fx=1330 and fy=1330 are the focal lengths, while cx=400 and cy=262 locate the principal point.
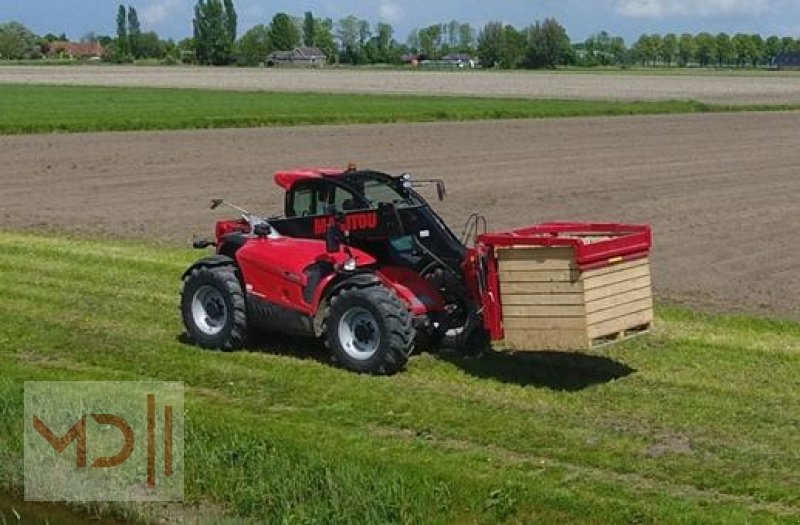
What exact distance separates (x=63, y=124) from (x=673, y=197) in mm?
26179

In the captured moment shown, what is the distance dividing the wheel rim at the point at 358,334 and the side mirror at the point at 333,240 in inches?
23.0

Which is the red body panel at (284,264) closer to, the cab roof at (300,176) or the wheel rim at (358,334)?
the wheel rim at (358,334)

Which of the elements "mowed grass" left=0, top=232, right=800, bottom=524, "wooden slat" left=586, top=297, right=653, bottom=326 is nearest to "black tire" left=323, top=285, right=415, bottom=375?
"mowed grass" left=0, top=232, right=800, bottom=524

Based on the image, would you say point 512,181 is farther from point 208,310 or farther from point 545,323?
point 545,323

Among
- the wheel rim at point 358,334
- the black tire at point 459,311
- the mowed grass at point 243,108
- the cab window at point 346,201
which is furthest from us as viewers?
the mowed grass at point 243,108

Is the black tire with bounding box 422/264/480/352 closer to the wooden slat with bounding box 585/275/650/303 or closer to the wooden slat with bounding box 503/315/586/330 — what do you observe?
the wooden slat with bounding box 503/315/586/330

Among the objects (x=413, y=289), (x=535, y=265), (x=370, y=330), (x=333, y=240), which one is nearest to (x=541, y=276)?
(x=535, y=265)

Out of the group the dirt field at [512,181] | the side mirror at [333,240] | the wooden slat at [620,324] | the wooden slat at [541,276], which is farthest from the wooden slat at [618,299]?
the dirt field at [512,181]

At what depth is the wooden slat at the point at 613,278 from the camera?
9.34m

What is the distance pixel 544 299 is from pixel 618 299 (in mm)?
590

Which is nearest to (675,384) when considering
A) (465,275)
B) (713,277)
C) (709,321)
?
(465,275)

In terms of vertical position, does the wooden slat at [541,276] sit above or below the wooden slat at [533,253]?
below

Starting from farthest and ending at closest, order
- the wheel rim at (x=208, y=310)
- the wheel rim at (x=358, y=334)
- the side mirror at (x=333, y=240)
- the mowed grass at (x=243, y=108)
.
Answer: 1. the mowed grass at (x=243, y=108)
2. the wheel rim at (x=208, y=310)
3. the side mirror at (x=333, y=240)
4. the wheel rim at (x=358, y=334)

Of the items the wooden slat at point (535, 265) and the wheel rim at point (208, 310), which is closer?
the wooden slat at point (535, 265)
